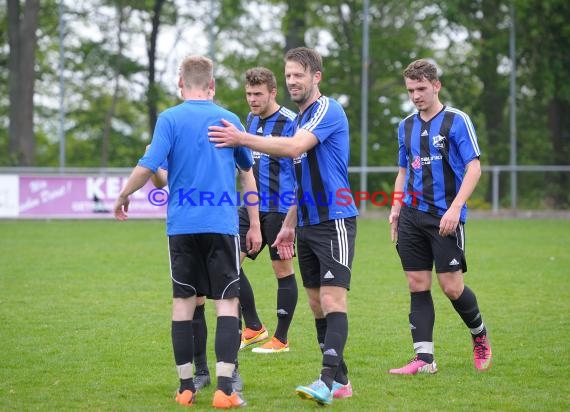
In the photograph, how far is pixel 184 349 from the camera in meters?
5.38

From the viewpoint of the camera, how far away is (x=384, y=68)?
30906 millimetres

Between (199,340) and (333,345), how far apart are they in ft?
3.12

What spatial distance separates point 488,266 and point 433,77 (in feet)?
22.7

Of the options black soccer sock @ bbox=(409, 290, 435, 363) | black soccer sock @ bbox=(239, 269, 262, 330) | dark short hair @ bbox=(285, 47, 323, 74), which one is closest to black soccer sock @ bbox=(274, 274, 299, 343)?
black soccer sock @ bbox=(239, 269, 262, 330)

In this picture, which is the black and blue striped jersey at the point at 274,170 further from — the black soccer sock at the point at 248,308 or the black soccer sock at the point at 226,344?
the black soccer sock at the point at 226,344

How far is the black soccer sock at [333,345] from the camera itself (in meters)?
5.39

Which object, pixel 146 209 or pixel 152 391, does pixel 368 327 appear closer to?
pixel 152 391

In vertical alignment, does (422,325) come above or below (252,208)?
below

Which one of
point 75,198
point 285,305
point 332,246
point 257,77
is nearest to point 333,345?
point 332,246

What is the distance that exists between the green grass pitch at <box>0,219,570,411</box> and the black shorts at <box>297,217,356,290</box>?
77cm

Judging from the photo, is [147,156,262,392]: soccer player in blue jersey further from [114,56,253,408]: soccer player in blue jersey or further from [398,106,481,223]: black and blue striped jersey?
[398,106,481,223]: black and blue striped jersey

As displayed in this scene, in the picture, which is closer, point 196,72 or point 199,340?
point 196,72

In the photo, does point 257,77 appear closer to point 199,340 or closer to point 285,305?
point 285,305

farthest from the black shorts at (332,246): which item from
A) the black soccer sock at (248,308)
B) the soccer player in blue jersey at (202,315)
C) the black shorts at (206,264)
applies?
the black soccer sock at (248,308)
